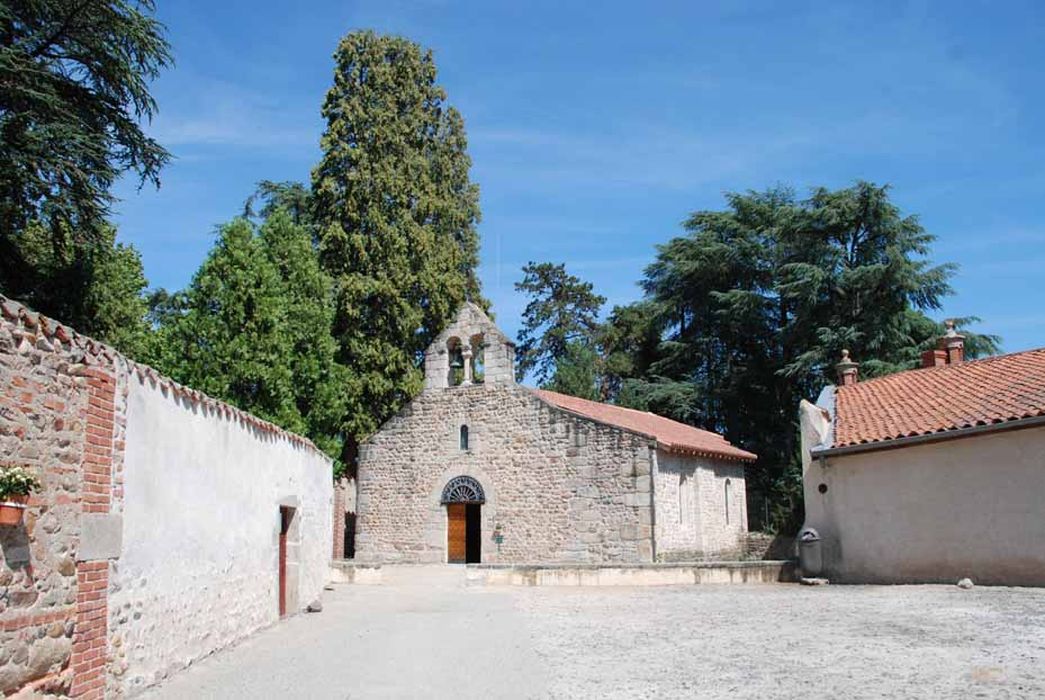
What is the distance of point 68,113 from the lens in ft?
51.1

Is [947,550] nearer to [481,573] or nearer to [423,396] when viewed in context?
[481,573]

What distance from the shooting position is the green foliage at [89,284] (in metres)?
18.1

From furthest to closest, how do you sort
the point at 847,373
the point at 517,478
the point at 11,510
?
the point at 517,478
the point at 847,373
the point at 11,510

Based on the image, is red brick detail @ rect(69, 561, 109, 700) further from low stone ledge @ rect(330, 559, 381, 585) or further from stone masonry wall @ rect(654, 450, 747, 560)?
stone masonry wall @ rect(654, 450, 747, 560)


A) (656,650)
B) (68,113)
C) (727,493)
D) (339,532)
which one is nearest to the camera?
(656,650)

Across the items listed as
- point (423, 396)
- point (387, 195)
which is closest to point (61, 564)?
point (423, 396)

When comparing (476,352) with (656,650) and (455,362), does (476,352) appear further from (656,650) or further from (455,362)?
(656,650)

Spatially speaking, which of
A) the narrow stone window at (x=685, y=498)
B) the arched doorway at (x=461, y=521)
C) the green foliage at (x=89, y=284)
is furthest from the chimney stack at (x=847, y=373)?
the green foliage at (x=89, y=284)

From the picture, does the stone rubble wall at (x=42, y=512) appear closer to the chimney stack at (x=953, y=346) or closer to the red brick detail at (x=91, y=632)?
the red brick detail at (x=91, y=632)

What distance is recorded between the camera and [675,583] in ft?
57.8

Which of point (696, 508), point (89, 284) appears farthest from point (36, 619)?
point (696, 508)

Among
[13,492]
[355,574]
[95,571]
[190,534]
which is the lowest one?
[355,574]

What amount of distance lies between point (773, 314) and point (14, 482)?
36.1m

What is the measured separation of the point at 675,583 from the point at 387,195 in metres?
17.0
